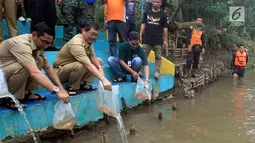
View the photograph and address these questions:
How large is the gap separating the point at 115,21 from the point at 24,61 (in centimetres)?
316

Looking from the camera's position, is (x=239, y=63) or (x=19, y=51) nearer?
(x=19, y=51)

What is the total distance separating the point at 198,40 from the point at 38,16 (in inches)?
214

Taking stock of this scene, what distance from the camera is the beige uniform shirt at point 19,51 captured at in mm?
2978

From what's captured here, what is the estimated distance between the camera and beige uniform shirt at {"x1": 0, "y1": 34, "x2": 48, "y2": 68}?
117 inches

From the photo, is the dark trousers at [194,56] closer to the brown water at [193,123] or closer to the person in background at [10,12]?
the brown water at [193,123]

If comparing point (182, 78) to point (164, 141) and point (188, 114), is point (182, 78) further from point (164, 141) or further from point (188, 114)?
point (164, 141)

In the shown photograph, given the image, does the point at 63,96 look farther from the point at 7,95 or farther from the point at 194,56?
the point at 194,56

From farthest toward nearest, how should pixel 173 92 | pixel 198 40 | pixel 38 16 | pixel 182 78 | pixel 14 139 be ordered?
pixel 198 40 < pixel 182 78 < pixel 173 92 < pixel 38 16 < pixel 14 139

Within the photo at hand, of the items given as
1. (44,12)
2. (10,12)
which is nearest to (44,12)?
(44,12)

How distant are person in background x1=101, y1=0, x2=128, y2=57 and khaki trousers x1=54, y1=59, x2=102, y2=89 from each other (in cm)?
185

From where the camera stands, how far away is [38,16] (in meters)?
4.65

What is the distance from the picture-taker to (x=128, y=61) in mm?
5430

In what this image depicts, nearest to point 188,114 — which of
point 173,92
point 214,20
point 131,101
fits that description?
point 131,101

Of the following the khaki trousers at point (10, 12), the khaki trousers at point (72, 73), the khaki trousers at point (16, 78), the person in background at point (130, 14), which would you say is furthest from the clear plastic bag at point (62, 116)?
the person in background at point (130, 14)
